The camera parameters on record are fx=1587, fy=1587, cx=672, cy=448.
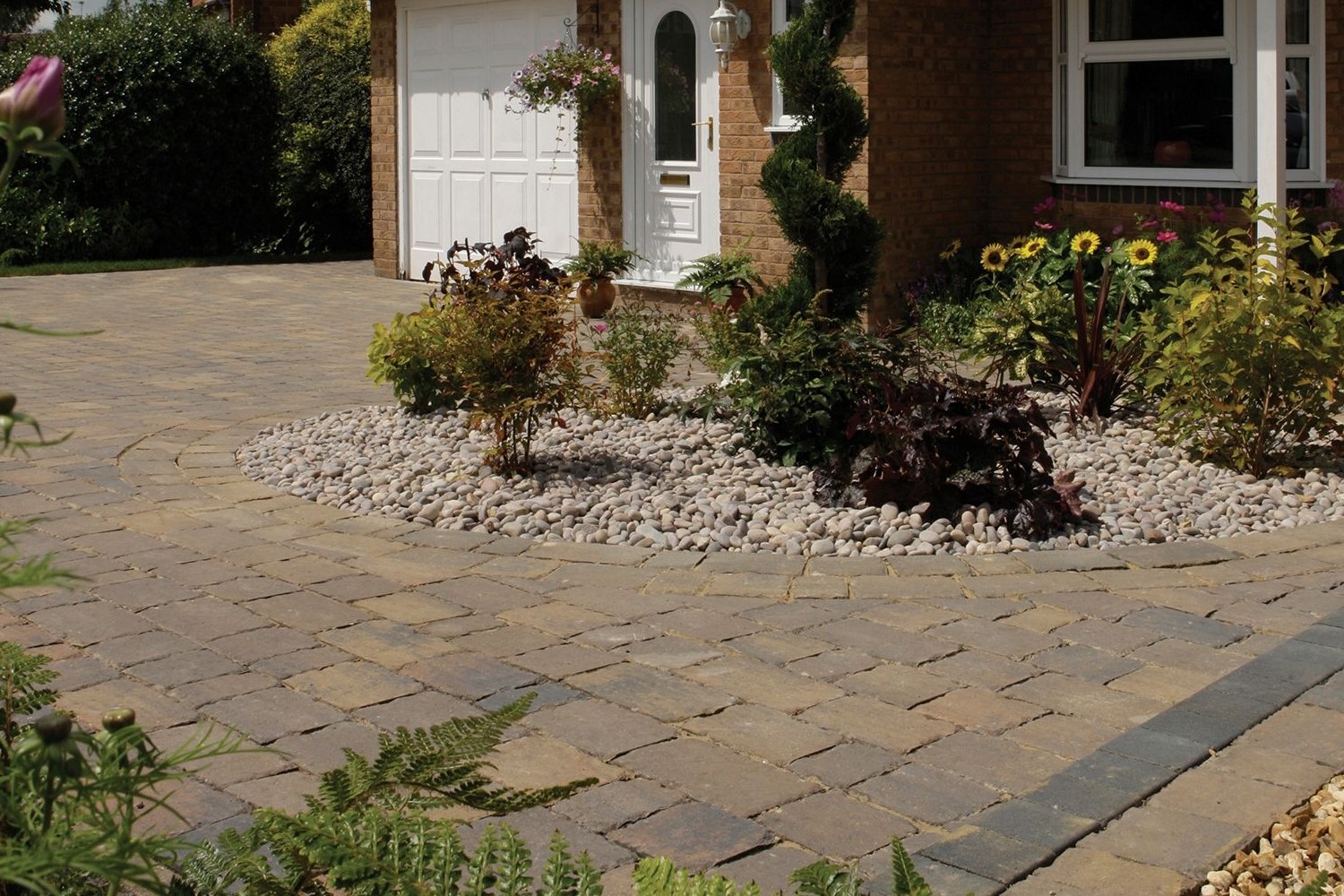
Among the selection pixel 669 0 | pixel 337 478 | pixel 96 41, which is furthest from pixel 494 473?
pixel 96 41

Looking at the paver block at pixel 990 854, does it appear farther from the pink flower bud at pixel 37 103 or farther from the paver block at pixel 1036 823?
the pink flower bud at pixel 37 103

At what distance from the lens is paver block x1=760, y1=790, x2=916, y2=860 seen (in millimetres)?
3426

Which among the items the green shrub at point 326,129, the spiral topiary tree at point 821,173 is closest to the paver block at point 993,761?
the spiral topiary tree at point 821,173

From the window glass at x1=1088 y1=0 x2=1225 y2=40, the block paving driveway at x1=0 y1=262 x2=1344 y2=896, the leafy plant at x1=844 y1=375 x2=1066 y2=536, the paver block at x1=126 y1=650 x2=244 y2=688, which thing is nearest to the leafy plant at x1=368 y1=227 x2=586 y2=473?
the block paving driveway at x1=0 y1=262 x2=1344 y2=896

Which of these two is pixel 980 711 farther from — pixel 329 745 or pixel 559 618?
pixel 329 745

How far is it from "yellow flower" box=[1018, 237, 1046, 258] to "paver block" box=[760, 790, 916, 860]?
6.89 meters

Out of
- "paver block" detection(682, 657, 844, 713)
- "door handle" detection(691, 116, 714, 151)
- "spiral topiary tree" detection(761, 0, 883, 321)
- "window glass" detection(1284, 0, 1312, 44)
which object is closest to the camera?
"paver block" detection(682, 657, 844, 713)

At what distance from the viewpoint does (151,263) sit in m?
17.9

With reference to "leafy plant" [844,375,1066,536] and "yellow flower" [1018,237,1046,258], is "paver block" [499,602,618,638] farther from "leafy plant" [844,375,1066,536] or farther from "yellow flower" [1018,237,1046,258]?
"yellow flower" [1018,237,1046,258]

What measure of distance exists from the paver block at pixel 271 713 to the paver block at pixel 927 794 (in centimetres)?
145

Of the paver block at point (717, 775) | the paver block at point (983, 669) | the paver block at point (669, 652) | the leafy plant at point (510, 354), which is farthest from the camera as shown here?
the leafy plant at point (510, 354)

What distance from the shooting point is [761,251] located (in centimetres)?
1224

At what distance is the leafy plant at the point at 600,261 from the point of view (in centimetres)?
1284

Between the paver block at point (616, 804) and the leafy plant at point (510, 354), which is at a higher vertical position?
the leafy plant at point (510, 354)
